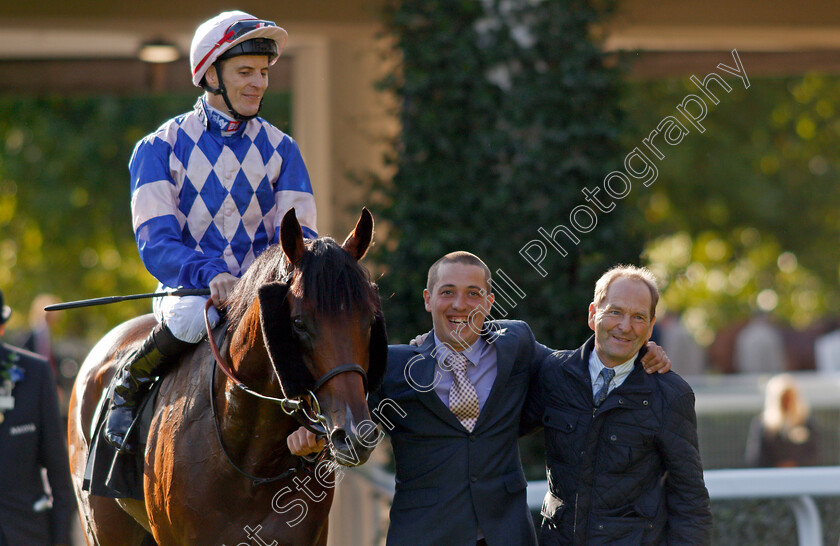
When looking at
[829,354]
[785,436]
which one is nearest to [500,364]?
[785,436]

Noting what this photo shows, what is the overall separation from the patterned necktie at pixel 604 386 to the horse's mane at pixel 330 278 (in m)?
0.84

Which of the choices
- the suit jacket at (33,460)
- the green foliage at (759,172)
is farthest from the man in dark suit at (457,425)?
the green foliage at (759,172)

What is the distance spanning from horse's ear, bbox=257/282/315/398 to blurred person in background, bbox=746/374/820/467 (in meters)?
6.35

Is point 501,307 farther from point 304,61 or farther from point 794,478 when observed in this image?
point 304,61

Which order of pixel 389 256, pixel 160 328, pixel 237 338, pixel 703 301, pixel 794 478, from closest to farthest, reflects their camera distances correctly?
pixel 237 338 → pixel 160 328 → pixel 794 478 → pixel 389 256 → pixel 703 301

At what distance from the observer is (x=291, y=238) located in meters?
2.89

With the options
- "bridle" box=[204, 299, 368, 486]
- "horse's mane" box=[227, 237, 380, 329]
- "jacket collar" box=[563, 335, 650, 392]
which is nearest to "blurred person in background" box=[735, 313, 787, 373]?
"jacket collar" box=[563, 335, 650, 392]

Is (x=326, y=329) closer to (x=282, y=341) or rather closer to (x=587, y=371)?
(x=282, y=341)

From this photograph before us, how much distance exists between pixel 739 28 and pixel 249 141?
19.0 feet

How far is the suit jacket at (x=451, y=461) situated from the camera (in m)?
3.24

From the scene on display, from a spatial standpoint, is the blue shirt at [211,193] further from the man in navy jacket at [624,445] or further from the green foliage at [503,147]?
the green foliage at [503,147]

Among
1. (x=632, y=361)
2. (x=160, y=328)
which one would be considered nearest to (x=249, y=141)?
(x=160, y=328)

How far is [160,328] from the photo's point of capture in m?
3.43

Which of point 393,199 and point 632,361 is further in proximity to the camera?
point 393,199
